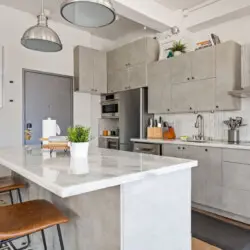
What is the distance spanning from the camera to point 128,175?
1.13 meters

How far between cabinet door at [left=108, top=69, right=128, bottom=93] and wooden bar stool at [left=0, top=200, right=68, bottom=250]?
313cm

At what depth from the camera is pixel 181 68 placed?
11.7 ft

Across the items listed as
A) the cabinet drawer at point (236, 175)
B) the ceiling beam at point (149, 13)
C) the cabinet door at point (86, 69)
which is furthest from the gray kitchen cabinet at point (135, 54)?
the cabinet drawer at point (236, 175)

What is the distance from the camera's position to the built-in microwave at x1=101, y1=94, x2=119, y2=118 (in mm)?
4539

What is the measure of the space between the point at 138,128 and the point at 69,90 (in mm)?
1542

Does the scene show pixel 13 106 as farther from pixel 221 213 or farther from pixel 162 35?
pixel 221 213

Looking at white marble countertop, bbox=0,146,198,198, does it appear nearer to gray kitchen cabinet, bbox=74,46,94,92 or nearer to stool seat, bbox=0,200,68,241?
stool seat, bbox=0,200,68,241

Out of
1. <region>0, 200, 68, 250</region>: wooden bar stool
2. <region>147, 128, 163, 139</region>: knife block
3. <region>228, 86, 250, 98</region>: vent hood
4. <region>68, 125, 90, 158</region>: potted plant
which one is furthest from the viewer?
<region>147, 128, 163, 139</region>: knife block

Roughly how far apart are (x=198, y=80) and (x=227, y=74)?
16.3 inches

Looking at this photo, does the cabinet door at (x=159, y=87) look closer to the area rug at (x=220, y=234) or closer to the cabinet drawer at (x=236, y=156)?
the cabinet drawer at (x=236, y=156)

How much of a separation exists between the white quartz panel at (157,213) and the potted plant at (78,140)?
58 cm

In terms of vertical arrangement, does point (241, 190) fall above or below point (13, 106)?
below

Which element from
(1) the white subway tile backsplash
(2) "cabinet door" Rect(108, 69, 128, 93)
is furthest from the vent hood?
(2) "cabinet door" Rect(108, 69, 128, 93)

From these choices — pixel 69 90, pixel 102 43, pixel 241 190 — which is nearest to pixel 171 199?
pixel 241 190
